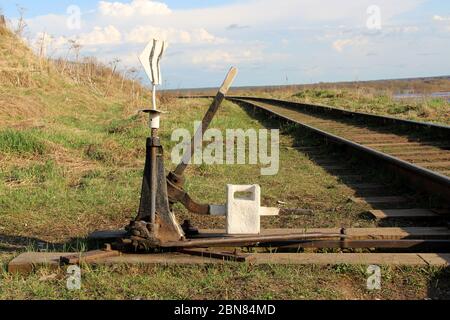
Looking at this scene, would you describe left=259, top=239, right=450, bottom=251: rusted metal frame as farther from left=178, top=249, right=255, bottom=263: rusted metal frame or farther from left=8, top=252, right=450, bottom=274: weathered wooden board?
left=178, top=249, right=255, bottom=263: rusted metal frame

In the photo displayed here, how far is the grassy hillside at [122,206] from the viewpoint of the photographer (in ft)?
11.1

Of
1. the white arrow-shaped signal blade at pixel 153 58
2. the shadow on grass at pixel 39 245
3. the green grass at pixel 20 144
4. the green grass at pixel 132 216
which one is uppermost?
the white arrow-shaped signal blade at pixel 153 58

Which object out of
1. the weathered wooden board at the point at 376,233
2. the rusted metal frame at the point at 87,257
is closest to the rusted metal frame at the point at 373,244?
the weathered wooden board at the point at 376,233

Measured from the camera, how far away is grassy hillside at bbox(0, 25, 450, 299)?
Result: 133 inches

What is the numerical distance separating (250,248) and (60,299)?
1.54 meters

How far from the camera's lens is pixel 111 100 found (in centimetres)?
2184

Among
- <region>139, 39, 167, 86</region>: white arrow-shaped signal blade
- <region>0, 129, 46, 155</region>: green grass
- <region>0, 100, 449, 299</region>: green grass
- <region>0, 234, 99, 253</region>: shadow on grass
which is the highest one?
<region>139, 39, 167, 86</region>: white arrow-shaped signal blade

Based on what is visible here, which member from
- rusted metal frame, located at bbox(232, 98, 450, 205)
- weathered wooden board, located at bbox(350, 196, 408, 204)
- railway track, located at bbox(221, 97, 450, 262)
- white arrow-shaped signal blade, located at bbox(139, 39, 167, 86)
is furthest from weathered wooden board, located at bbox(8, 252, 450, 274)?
weathered wooden board, located at bbox(350, 196, 408, 204)

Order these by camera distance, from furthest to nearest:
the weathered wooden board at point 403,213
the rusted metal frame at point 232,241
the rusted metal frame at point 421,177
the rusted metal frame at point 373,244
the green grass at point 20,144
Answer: the green grass at point 20,144, the rusted metal frame at point 421,177, the weathered wooden board at point 403,213, the rusted metal frame at point 373,244, the rusted metal frame at point 232,241

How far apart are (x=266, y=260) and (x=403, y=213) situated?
6.76 ft

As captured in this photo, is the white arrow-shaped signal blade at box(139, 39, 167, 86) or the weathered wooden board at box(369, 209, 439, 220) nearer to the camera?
the white arrow-shaped signal blade at box(139, 39, 167, 86)

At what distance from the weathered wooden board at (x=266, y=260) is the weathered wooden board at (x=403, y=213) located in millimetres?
1342

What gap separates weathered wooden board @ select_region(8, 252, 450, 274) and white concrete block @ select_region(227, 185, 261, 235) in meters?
0.23

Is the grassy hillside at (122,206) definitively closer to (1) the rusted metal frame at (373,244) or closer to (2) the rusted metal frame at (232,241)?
(2) the rusted metal frame at (232,241)
